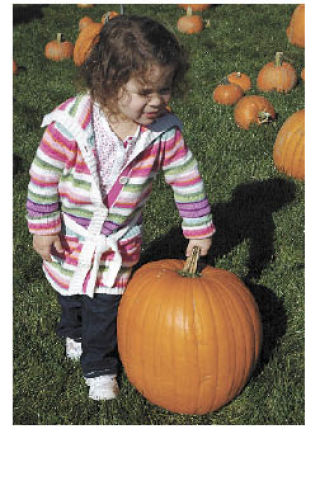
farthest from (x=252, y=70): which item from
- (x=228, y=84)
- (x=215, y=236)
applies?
(x=215, y=236)

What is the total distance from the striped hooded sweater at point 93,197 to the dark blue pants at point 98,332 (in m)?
0.09

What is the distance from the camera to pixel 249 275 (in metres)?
3.91

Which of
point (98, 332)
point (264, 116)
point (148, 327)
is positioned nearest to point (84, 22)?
point (264, 116)

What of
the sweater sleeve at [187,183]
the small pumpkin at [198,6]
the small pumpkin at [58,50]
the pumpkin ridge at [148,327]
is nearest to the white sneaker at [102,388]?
the pumpkin ridge at [148,327]

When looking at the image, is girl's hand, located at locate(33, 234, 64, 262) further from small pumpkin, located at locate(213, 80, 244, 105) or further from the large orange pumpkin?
small pumpkin, located at locate(213, 80, 244, 105)

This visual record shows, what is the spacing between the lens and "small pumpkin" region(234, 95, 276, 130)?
19.5ft

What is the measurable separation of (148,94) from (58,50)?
637 cm

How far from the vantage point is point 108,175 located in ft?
9.42

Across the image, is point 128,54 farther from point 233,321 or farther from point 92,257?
point 233,321

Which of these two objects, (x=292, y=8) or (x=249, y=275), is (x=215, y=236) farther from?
(x=292, y=8)

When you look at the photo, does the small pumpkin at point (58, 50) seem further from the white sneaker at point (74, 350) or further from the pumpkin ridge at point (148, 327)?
A: the pumpkin ridge at point (148, 327)

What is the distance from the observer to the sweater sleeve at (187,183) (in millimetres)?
2994

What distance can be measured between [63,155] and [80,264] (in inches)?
21.9

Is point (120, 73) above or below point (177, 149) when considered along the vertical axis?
above
